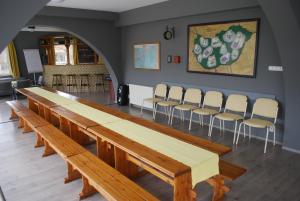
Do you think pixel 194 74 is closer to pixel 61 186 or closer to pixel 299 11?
pixel 299 11

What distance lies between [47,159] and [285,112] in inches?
142

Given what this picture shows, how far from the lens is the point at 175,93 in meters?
5.39

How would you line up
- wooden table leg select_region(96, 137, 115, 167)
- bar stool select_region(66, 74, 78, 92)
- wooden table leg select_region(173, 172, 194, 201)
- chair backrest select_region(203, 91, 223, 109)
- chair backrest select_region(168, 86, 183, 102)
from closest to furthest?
1. wooden table leg select_region(173, 172, 194, 201)
2. wooden table leg select_region(96, 137, 115, 167)
3. chair backrest select_region(203, 91, 223, 109)
4. chair backrest select_region(168, 86, 183, 102)
5. bar stool select_region(66, 74, 78, 92)

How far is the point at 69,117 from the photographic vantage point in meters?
3.26

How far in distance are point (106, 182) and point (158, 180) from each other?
3.15 feet

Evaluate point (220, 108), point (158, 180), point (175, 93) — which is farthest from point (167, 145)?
point (175, 93)

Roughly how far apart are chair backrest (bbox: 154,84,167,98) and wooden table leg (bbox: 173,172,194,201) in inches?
149

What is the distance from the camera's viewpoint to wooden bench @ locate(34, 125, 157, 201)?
2.00 meters

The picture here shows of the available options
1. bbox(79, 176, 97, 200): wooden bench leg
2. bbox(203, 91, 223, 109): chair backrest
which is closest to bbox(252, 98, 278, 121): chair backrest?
bbox(203, 91, 223, 109): chair backrest

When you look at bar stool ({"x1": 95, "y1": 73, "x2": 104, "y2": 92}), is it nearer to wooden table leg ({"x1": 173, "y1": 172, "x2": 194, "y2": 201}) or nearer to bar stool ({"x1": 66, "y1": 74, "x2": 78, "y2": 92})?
bar stool ({"x1": 66, "y1": 74, "x2": 78, "y2": 92})

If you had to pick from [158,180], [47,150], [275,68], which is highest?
[275,68]

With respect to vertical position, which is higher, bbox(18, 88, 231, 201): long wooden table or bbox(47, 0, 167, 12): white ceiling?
bbox(47, 0, 167, 12): white ceiling

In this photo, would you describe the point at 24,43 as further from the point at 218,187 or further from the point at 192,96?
the point at 218,187

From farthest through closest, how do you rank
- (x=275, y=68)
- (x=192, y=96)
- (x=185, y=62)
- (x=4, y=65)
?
1. (x=4, y=65)
2. (x=185, y=62)
3. (x=192, y=96)
4. (x=275, y=68)
